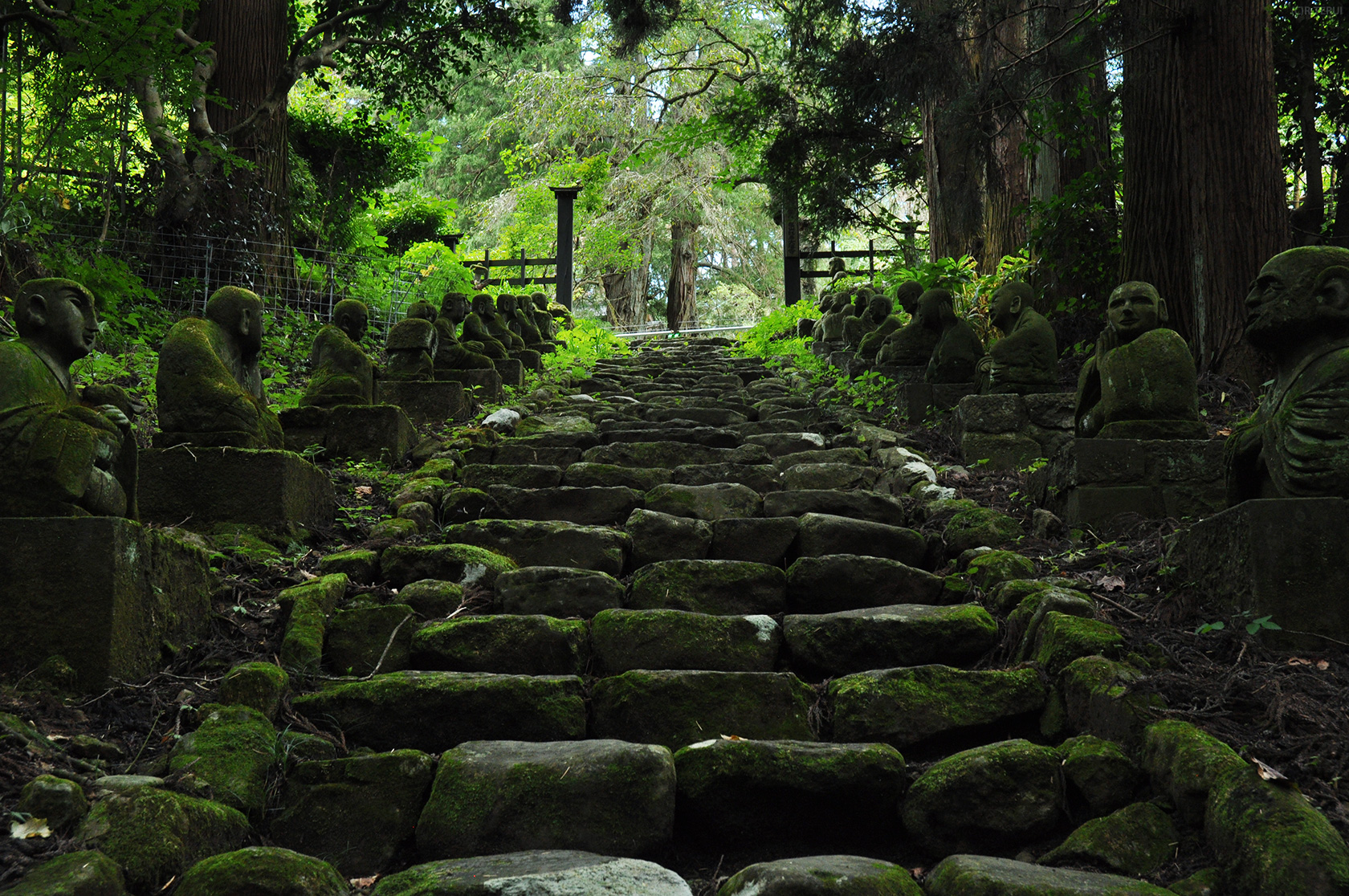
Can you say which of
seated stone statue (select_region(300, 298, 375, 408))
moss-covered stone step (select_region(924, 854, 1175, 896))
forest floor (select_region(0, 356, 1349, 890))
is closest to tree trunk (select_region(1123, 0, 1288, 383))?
forest floor (select_region(0, 356, 1349, 890))

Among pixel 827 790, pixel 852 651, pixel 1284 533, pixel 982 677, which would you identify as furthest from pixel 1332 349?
pixel 827 790

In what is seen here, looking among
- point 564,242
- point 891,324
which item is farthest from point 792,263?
point 891,324

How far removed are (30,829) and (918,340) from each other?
7002 millimetres

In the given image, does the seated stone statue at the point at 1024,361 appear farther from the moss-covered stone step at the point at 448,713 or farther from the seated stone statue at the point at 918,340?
the moss-covered stone step at the point at 448,713

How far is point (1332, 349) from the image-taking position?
3270 millimetres

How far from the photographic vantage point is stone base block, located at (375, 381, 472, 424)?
7.58 meters

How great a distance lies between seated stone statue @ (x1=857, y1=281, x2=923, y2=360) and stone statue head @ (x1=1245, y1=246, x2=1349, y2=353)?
17.0 ft

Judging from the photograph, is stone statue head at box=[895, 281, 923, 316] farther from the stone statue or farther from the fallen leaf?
the fallen leaf

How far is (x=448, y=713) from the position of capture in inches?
125

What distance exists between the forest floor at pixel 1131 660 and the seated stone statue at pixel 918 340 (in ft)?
12.5

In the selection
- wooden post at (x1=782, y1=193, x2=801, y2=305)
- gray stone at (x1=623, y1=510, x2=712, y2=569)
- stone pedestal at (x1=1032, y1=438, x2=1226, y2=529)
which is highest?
wooden post at (x1=782, y1=193, x2=801, y2=305)

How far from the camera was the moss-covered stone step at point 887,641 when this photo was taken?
3551 millimetres

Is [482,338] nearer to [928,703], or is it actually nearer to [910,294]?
[910,294]

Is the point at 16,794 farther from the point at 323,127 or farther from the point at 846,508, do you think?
the point at 323,127
